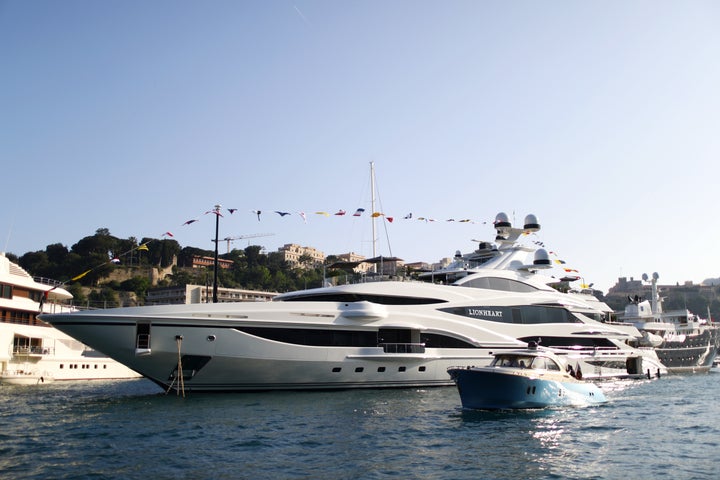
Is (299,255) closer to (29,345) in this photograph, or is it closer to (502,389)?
(29,345)

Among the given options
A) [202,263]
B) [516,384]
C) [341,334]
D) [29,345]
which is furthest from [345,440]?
Result: [202,263]

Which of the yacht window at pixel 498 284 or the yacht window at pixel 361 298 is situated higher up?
the yacht window at pixel 498 284

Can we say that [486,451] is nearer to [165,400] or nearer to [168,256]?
[165,400]

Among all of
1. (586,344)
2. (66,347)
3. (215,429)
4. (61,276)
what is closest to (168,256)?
(61,276)

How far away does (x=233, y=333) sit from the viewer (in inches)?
926

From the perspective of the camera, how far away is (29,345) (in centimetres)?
3969

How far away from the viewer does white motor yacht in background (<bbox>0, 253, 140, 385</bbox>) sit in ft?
122

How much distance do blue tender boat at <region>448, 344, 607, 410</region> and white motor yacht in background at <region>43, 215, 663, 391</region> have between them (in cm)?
372

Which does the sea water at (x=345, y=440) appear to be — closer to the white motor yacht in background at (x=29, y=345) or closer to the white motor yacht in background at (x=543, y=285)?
the white motor yacht in background at (x=543, y=285)

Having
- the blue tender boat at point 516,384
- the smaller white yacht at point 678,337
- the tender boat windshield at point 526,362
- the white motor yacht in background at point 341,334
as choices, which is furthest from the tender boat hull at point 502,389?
the smaller white yacht at point 678,337

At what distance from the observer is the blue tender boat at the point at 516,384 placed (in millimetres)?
19062

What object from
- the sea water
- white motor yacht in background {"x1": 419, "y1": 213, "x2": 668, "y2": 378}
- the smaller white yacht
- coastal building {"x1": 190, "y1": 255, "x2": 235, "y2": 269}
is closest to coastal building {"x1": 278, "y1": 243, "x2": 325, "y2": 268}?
coastal building {"x1": 190, "y1": 255, "x2": 235, "y2": 269}

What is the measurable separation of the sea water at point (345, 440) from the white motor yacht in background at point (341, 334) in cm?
171

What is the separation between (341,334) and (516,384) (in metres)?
8.96
